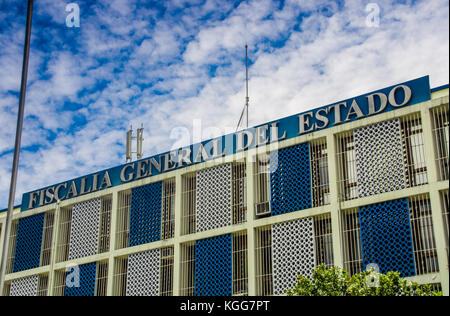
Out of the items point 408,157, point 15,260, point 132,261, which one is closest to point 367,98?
point 408,157

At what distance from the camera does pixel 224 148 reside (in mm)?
39406

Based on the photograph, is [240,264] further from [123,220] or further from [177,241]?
[123,220]

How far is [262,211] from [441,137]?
11.0 m

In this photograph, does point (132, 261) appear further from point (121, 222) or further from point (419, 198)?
point (419, 198)

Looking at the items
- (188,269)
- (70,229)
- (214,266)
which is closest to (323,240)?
(214,266)

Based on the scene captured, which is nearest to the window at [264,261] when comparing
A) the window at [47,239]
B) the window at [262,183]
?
the window at [262,183]

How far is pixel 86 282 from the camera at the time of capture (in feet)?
142

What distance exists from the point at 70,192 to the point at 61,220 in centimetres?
217

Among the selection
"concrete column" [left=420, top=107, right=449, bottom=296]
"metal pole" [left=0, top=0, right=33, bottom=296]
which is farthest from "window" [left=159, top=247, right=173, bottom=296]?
"metal pole" [left=0, top=0, right=33, bottom=296]

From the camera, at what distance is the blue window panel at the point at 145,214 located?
135 feet

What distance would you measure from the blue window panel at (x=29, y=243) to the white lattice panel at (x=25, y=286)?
82 cm

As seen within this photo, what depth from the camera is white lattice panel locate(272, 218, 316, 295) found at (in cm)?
3359

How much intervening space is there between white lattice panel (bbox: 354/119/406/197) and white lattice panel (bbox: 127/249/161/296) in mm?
14597

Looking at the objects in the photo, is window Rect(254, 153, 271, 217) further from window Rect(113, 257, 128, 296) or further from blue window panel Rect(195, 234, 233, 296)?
window Rect(113, 257, 128, 296)
